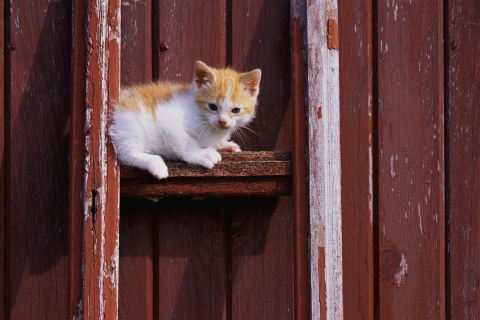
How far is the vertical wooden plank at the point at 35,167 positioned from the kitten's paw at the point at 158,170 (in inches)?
13.8

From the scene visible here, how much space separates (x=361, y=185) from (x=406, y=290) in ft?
1.22

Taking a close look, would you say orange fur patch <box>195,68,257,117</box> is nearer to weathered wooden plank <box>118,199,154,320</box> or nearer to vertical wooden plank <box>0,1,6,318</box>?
weathered wooden plank <box>118,199,154,320</box>

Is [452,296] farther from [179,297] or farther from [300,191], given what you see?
[179,297]

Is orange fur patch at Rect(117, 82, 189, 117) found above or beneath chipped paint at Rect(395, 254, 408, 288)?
above

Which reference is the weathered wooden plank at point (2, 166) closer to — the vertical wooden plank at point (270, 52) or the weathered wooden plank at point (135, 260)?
the weathered wooden plank at point (135, 260)

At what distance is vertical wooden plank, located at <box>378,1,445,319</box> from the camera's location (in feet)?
3.71

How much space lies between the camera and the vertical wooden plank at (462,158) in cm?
116

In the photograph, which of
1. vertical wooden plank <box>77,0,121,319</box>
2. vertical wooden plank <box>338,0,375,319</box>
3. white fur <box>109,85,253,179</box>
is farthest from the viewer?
vertical wooden plank <box>338,0,375,319</box>

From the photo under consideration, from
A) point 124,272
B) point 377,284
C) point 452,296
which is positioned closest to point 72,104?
point 124,272

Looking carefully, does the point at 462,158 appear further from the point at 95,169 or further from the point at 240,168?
the point at 95,169

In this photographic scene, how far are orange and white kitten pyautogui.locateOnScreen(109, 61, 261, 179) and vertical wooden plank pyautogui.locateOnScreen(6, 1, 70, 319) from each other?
0.26 m

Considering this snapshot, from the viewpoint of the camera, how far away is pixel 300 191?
83 cm

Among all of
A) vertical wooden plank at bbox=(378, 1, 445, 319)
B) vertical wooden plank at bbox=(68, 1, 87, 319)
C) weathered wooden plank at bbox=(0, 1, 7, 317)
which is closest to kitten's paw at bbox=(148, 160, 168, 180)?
vertical wooden plank at bbox=(68, 1, 87, 319)

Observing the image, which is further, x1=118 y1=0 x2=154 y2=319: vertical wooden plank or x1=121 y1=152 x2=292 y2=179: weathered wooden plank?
x1=118 y1=0 x2=154 y2=319: vertical wooden plank
